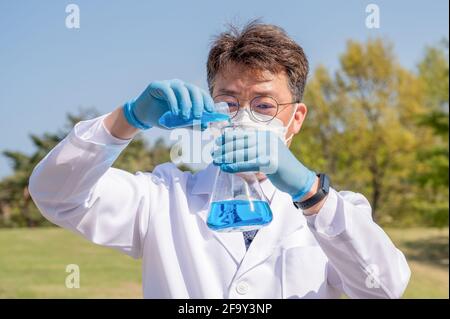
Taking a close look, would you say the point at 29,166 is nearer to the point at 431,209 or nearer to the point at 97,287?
the point at 97,287

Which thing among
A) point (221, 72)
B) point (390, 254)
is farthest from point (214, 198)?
point (390, 254)

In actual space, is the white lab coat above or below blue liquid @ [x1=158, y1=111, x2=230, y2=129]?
below

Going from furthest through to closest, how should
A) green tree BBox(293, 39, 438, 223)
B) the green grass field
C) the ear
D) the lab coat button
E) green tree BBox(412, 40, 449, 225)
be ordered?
1. green tree BBox(293, 39, 438, 223)
2. green tree BBox(412, 40, 449, 225)
3. the green grass field
4. the ear
5. the lab coat button

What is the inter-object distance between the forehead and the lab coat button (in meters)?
0.75

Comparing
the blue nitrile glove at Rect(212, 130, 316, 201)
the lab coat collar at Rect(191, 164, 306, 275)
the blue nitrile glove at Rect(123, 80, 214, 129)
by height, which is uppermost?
the blue nitrile glove at Rect(123, 80, 214, 129)

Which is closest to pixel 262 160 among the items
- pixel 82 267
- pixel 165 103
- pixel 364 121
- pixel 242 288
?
pixel 165 103

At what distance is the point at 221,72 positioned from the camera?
7.62ft

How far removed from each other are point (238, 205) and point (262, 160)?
0.78ft

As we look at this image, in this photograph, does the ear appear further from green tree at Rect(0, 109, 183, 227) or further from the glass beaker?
green tree at Rect(0, 109, 183, 227)

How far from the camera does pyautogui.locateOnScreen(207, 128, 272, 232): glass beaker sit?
204 centimetres

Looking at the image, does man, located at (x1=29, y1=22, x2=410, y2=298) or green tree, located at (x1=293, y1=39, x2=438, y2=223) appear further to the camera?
green tree, located at (x1=293, y1=39, x2=438, y2=223)

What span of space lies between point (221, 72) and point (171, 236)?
28.1 inches

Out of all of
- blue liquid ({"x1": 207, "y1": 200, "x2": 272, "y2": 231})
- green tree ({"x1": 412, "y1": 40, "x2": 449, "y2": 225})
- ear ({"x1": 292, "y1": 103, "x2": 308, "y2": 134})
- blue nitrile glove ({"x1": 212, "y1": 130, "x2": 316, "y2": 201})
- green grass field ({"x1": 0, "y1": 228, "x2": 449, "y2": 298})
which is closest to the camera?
blue nitrile glove ({"x1": 212, "y1": 130, "x2": 316, "y2": 201})

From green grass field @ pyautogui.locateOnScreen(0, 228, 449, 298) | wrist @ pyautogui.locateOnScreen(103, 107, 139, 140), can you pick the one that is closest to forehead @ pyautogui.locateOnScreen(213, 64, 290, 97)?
Result: wrist @ pyautogui.locateOnScreen(103, 107, 139, 140)
